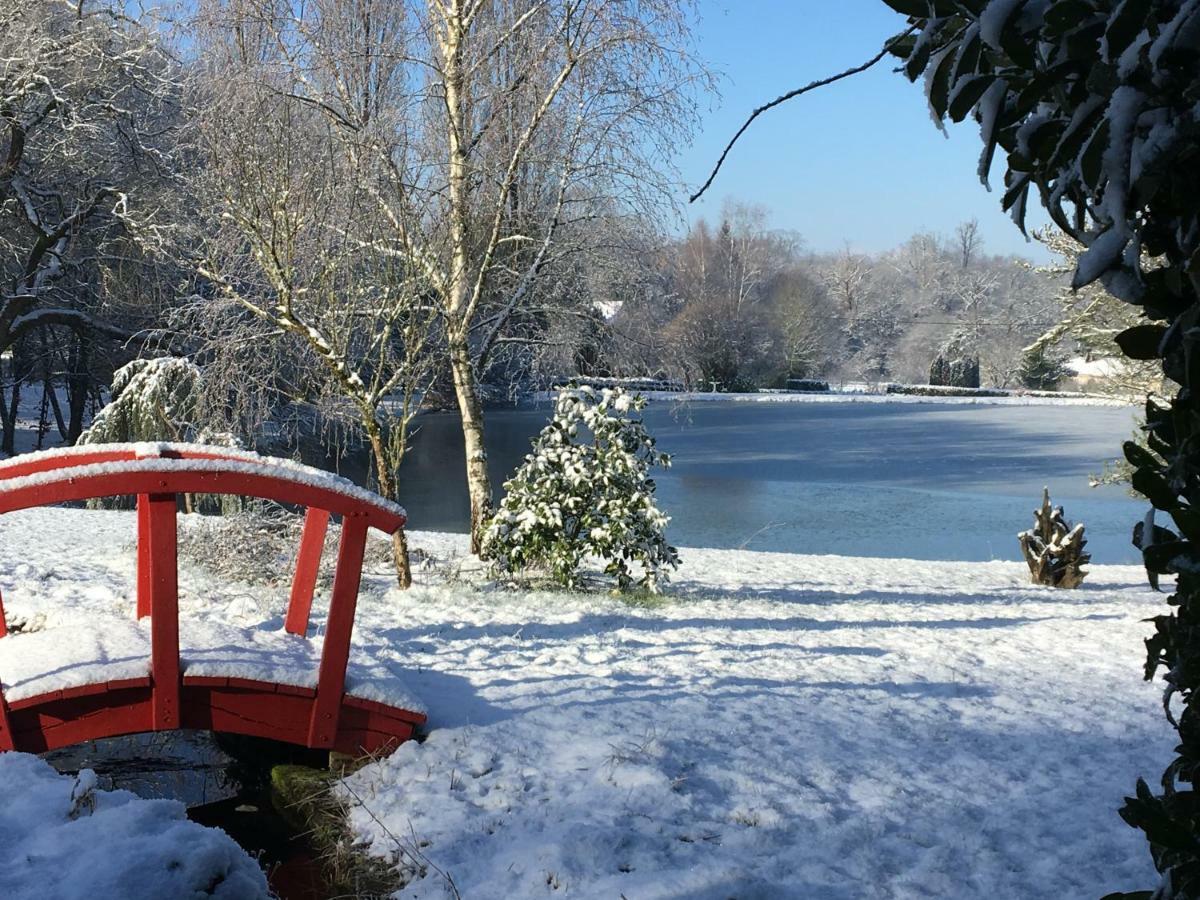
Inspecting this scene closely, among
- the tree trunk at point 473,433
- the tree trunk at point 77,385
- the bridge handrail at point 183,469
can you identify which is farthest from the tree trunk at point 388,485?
the tree trunk at point 77,385

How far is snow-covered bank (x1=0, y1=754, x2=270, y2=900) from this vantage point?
6.37ft

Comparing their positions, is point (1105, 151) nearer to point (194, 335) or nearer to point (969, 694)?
point (969, 694)

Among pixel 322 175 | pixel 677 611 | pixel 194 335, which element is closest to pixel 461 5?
pixel 322 175

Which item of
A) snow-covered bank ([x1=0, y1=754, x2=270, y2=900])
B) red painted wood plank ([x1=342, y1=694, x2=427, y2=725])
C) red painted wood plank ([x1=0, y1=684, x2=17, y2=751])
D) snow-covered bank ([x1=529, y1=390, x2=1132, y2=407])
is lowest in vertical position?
red painted wood plank ([x1=342, y1=694, x2=427, y2=725])

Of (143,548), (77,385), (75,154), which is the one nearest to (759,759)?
(143,548)

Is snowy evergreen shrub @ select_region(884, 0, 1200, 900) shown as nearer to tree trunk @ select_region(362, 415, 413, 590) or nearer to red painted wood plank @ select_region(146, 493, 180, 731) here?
red painted wood plank @ select_region(146, 493, 180, 731)

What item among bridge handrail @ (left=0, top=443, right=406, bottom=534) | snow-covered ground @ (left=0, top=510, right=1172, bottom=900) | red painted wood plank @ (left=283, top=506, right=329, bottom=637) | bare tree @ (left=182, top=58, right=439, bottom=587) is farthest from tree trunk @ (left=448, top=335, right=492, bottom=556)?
bridge handrail @ (left=0, top=443, right=406, bottom=534)

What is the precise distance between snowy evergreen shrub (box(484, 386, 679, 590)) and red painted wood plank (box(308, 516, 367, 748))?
4284mm

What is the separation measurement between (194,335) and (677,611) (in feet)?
16.8

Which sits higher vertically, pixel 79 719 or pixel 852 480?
pixel 79 719

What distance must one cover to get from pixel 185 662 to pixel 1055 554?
10.7 meters

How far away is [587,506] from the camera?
9031 mm

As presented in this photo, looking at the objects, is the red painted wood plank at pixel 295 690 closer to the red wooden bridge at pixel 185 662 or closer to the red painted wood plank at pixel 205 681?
the red wooden bridge at pixel 185 662

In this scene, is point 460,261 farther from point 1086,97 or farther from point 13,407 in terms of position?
point 13,407
